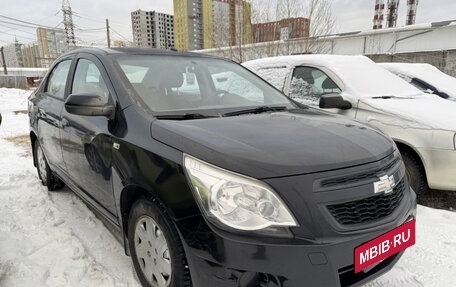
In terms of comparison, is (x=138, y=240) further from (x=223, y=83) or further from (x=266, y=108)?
(x=223, y=83)

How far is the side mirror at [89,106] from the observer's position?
212cm

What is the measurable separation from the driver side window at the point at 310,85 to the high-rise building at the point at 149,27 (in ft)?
110

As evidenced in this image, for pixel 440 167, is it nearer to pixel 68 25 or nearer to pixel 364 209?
pixel 364 209

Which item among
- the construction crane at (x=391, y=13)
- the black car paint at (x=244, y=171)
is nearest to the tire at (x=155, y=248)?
the black car paint at (x=244, y=171)

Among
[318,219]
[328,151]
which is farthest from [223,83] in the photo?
[318,219]

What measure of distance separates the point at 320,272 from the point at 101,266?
168 centimetres

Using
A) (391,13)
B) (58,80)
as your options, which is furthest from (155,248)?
(391,13)

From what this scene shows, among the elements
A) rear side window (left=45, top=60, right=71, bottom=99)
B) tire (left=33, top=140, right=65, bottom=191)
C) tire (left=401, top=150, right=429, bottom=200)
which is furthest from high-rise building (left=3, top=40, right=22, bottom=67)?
tire (left=401, top=150, right=429, bottom=200)

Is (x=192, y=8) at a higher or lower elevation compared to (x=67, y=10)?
lower

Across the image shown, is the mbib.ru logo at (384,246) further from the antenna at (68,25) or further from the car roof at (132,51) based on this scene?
the antenna at (68,25)

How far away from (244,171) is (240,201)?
134 millimetres

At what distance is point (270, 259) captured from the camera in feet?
4.60

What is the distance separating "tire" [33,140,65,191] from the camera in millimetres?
3871

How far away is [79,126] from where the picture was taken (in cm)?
263
